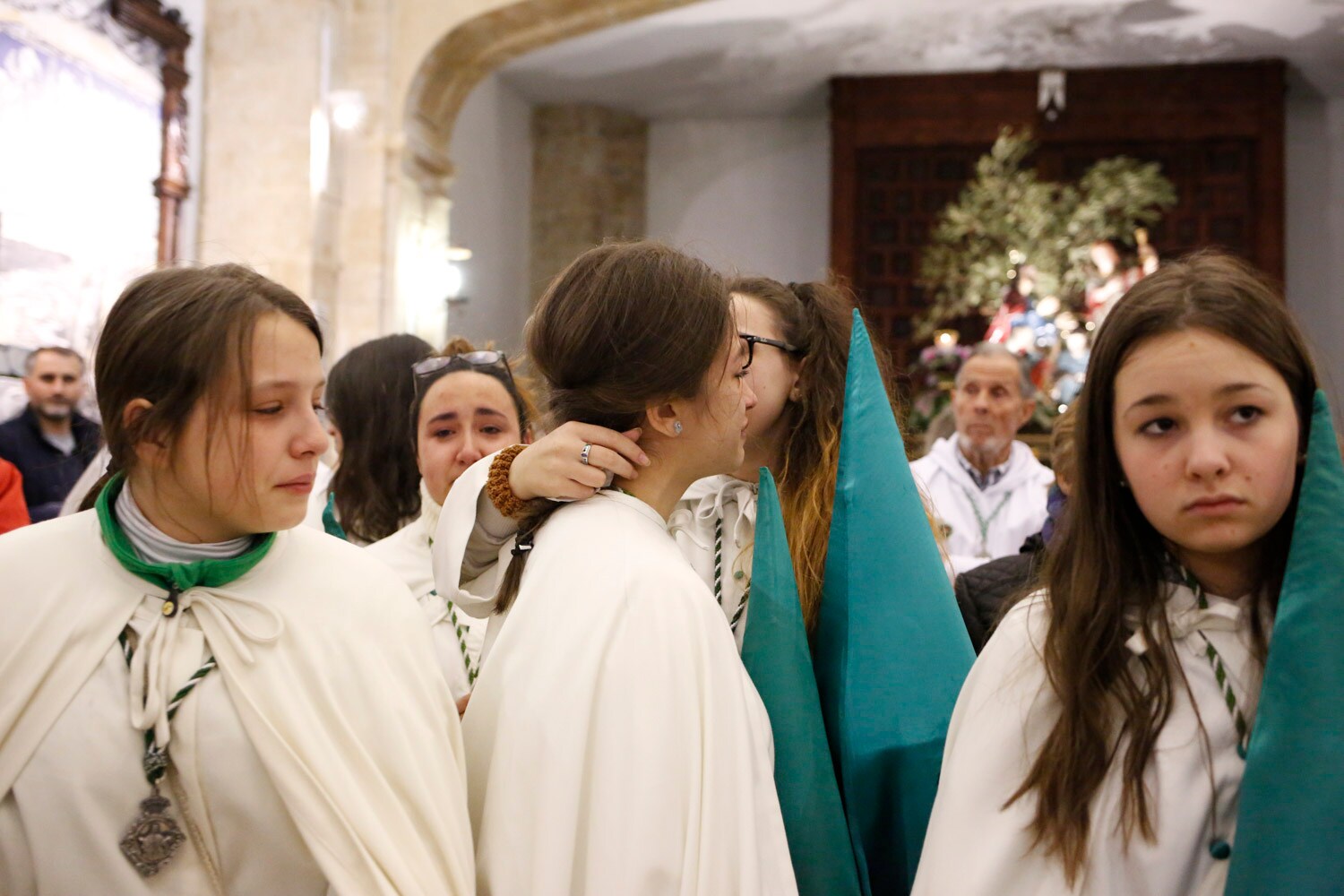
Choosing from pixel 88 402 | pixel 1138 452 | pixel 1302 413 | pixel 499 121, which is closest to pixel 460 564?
pixel 1138 452

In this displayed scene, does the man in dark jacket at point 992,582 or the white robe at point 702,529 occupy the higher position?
the white robe at point 702,529

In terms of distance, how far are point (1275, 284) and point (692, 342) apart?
799 mm

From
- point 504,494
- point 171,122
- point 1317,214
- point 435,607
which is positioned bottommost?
point 435,607

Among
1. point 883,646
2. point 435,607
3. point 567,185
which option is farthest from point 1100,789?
point 567,185

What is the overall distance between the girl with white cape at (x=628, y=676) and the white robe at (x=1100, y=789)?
21 centimetres

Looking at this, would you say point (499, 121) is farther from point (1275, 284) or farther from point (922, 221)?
point (1275, 284)

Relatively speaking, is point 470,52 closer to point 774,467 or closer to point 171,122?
point 171,122

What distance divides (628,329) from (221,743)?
699mm

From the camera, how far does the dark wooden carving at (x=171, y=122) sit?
6.63 m

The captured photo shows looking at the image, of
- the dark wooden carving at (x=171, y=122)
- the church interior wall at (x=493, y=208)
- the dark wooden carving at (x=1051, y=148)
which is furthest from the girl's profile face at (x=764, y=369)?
the dark wooden carving at (x=1051, y=148)

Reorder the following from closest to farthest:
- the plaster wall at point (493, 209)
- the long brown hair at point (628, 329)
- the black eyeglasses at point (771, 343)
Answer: the long brown hair at point (628, 329), the black eyeglasses at point (771, 343), the plaster wall at point (493, 209)

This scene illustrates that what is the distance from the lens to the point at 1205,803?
135 cm

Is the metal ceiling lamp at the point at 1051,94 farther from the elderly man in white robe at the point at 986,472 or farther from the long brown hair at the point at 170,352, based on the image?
the long brown hair at the point at 170,352

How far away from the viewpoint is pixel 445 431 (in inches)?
104
